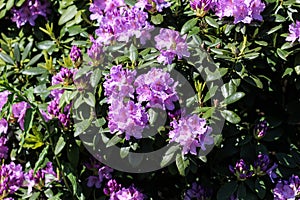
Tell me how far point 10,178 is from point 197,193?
0.88 m

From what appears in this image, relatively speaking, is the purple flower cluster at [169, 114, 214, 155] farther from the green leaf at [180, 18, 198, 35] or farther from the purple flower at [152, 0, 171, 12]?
the purple flower at [152, 0, 171, 12]

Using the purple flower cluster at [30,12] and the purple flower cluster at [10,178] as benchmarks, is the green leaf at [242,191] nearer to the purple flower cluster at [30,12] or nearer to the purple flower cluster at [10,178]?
the purple flower cluster at [10,178]

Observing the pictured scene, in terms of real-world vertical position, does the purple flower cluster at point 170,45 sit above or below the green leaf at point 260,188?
above

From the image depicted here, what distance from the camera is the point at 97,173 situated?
2691 millimetres

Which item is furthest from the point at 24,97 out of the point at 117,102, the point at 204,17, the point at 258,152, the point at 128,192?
the point at 258,152

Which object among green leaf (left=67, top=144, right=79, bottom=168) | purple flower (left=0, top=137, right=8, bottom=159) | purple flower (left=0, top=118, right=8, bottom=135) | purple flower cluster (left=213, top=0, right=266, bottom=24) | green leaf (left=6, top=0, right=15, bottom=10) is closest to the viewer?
purple flower cluster (left=213, top=0, right=266, bottom=24)

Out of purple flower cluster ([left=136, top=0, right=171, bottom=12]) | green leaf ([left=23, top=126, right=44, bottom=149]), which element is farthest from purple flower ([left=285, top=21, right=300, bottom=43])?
green leaf ([left=23, top=126, right=44, bottom=149])

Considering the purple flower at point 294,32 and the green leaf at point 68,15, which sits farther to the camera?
the green leaf at point 68,15

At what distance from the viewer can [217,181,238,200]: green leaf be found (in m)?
2.50

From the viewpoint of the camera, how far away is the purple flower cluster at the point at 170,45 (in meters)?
2.37

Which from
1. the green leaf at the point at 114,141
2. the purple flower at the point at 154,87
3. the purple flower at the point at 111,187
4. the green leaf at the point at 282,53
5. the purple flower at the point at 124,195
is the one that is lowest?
the purple flower at the point at 124,195

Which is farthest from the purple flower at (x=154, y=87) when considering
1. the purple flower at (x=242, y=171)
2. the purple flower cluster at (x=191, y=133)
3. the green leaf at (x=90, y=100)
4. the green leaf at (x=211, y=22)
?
the purple flower at (x=242, y=171)

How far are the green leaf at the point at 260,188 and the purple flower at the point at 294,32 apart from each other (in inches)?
24.4

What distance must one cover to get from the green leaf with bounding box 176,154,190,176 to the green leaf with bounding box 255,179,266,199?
0.33m
